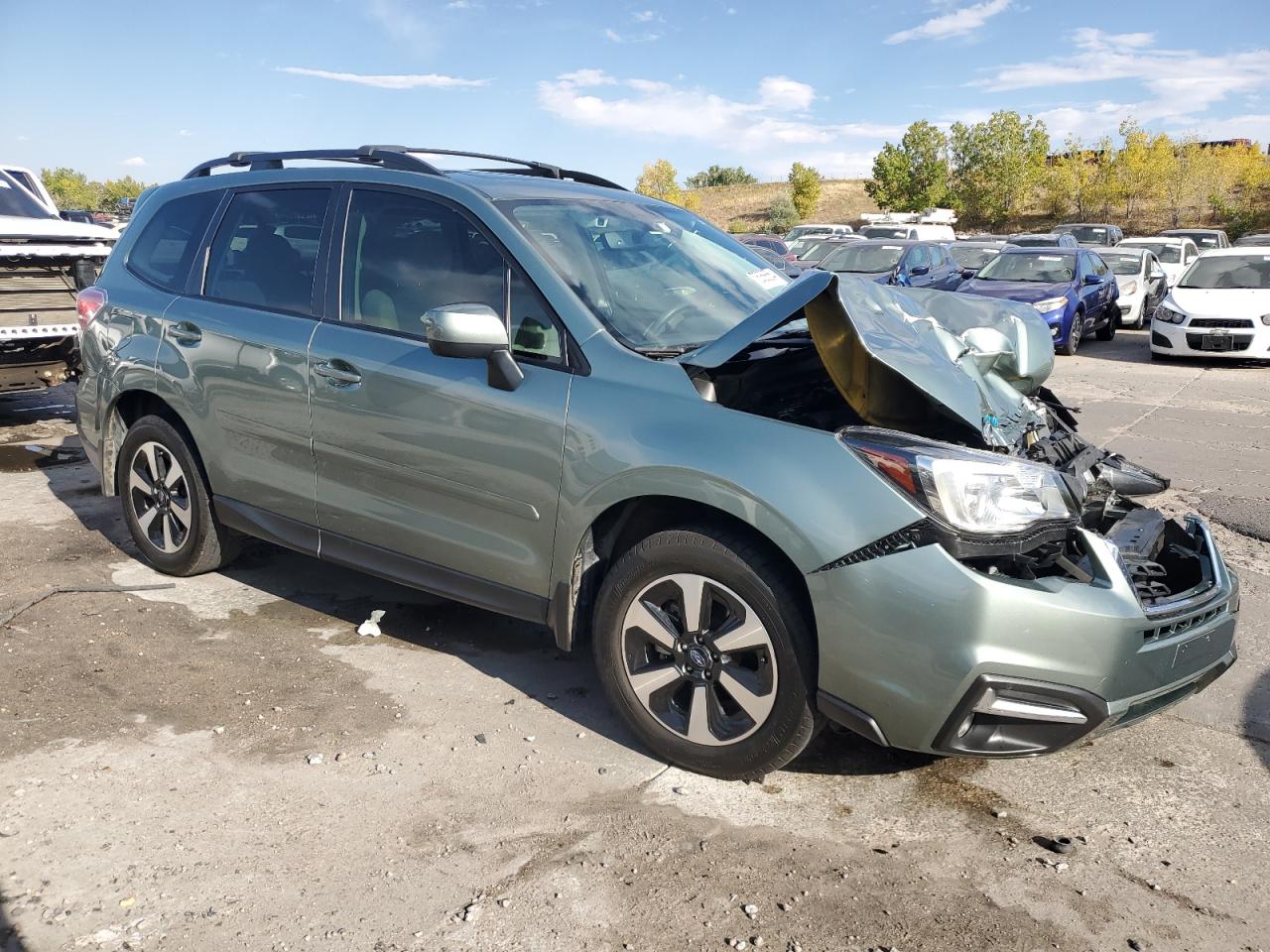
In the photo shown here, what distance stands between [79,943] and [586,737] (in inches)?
63.5

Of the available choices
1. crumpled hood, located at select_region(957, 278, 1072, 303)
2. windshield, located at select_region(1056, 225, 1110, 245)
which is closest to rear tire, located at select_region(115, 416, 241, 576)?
crumpled hood, located at select_region(957, 278, 1072, 303)

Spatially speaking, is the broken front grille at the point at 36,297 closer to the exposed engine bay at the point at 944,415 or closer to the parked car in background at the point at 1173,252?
the exposed engine bay at the point at 944,415

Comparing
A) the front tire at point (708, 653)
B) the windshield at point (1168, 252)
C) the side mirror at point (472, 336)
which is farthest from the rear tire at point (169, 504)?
the windshield at point (1168, 252)

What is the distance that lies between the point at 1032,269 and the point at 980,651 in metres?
14.8

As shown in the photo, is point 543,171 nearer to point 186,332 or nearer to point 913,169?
point 186,332

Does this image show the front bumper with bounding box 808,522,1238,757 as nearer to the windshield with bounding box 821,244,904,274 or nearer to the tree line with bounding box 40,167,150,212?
the windshield with bounding box 821,244,904,274

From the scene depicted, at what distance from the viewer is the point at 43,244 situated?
847 centimetres

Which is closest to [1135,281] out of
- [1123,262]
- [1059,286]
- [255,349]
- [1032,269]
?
[1123,262]

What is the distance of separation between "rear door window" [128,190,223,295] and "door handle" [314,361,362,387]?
1.20 meters

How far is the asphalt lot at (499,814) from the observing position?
8.49ft

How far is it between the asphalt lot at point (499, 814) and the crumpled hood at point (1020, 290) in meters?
11.0

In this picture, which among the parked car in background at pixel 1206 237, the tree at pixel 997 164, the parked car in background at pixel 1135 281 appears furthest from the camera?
the tree at pixel 997 164

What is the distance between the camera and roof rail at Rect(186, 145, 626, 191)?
13.5 feet

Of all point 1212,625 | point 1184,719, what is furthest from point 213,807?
point 1184,719
